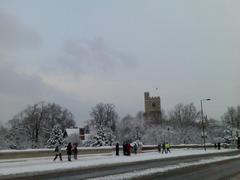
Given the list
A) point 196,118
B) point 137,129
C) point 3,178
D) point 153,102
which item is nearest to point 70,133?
point 137,129

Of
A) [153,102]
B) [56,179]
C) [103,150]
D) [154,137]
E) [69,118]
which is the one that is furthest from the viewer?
[153,102]

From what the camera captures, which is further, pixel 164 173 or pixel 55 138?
pixel 55 138

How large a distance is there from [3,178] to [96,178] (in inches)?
196

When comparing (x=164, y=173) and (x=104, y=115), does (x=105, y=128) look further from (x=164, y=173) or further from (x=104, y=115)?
(x=164, y=173)

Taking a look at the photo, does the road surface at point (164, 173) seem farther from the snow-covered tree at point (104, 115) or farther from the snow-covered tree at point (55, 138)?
the snow-covered tree at point (104, 115)

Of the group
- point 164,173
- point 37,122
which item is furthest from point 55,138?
point 164,173

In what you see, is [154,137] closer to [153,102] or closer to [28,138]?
[28,138]

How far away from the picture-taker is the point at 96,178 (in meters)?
21.5

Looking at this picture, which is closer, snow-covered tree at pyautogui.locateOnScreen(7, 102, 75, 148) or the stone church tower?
snow-covered tree at pyautogui.locateOnScreen(7, 102, 75, 148)

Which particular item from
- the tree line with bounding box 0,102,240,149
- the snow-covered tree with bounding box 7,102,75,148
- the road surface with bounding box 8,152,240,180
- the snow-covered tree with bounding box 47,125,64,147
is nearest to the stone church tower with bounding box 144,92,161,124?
the tree line with bounding box 0,102,240,149

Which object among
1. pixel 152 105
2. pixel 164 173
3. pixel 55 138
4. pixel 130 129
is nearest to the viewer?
pixel 164 173

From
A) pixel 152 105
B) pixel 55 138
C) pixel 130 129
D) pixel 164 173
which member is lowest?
pixel 164 173

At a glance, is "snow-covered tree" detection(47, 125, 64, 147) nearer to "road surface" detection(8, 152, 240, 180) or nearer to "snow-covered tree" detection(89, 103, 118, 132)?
"snow-covered tree" detection(89, 103, 118, 132)

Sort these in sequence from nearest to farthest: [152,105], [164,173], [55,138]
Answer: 1. [164,173]
2. [55,138]
3. [152,105]
